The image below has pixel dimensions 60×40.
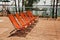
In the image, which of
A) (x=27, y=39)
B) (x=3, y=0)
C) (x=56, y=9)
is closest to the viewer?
(x=27, y=39)

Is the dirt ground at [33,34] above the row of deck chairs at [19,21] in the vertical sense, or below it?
below

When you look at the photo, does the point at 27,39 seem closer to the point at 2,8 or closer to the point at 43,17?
the point at 43,17

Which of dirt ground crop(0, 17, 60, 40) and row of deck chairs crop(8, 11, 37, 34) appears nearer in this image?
dirt ground crop(0, 17, 60, 40)

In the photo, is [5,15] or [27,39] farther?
[5,15]

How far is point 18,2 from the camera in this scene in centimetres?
1714

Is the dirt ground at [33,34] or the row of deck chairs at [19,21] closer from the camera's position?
the dirt ground at [33,34]


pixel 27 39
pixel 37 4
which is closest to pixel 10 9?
pixel 37 4

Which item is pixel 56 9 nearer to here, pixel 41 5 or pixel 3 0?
pixel 41 5

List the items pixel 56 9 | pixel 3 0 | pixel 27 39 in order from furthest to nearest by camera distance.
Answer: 1. pixel 3 0
2. pixel 56 9
3. pixel 27 39

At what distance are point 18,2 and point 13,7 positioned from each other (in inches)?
27.5

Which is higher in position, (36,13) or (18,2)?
(18,2)

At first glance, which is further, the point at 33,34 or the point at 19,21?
the point at 19,21

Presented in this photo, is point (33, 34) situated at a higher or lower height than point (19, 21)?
lower

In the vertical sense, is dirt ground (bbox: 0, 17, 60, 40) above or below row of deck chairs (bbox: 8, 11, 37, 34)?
below
